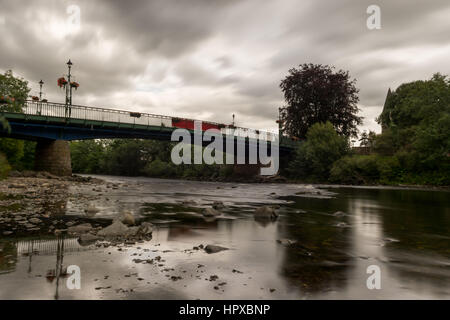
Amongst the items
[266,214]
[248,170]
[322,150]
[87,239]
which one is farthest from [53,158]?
[322,150]

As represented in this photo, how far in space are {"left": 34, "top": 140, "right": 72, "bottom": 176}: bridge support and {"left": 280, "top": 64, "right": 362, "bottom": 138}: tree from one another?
43.3 meters

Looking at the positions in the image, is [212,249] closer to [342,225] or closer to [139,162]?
[342,225]

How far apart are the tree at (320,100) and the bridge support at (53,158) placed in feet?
142

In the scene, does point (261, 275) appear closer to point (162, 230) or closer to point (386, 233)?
point (162, 230)

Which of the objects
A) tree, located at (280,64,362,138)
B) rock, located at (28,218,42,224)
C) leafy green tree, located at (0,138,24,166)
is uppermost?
tree, located at (280,64,362,138)

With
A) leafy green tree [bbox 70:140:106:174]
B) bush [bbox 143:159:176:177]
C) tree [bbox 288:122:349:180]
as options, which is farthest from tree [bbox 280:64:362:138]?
leafy green tree [bbox 70:140:106:174]

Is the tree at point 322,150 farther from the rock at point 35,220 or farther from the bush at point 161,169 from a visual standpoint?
the rock at point 35,220

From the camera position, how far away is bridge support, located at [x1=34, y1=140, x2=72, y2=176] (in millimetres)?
40188

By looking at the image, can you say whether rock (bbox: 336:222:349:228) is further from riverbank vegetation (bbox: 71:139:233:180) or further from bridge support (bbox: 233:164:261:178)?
riverbank vegetation (bbox: 71:139:233:180)

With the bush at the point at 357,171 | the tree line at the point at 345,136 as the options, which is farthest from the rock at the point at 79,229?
the bush at the point at 357,171

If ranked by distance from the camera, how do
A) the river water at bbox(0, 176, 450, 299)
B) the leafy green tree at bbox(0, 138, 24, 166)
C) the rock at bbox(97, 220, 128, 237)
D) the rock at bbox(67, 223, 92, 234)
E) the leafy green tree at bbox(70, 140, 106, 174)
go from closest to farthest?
the river water at bbox(0, 176, 450, 299), the rock at bbox(97, 220, 128, 237), the rock at bbox(67, 223, 92, 234), the leafy green tree at bbox(0, 138, 24, 166), the leafy green tree at bbox(70, 140, 106, 174)

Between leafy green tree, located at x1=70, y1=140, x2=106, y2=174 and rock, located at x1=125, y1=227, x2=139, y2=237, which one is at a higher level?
leafy green tree, located at x1=70, y1=140, x2=106, y2=174

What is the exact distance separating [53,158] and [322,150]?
42.7 metres

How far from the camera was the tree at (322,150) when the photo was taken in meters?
55.1
